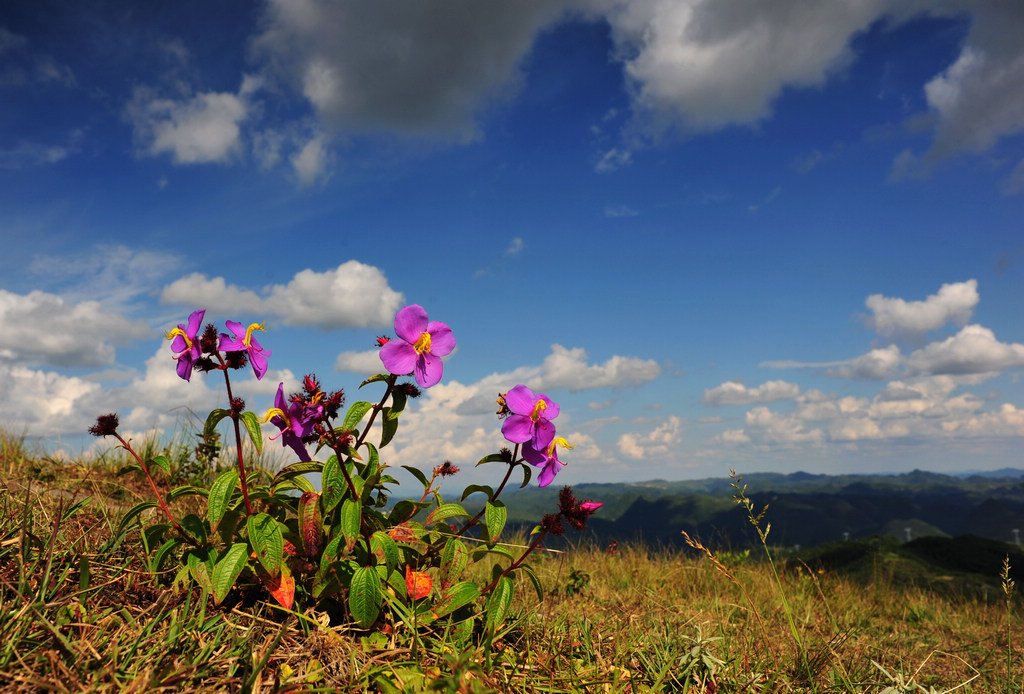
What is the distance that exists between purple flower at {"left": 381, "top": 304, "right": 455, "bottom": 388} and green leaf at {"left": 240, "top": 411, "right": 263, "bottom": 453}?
726 millimetres

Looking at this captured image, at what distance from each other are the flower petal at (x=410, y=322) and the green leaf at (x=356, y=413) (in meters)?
0.40

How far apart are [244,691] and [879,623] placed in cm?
718

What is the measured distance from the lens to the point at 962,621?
7.43 meters

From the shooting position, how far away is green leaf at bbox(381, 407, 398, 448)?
2932mm

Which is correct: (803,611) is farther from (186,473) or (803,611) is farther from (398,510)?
(186,473)

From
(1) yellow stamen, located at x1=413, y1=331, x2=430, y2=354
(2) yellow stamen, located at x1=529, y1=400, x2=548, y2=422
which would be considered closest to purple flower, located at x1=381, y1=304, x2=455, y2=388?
(1) yellow stamen, located at x1=413, y1=331, x2=430, y2=354

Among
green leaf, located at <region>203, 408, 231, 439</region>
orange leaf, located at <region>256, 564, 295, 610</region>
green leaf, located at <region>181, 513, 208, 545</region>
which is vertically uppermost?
green leaf, located at <region>203, 408, 231, 439</region>

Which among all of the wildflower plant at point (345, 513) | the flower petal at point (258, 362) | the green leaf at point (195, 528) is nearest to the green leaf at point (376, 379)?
the wildflower plant at point (345, 513)

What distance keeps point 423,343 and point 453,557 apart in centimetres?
113

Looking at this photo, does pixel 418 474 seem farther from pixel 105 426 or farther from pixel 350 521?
pixel 105 426

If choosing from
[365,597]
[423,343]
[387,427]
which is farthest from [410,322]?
[365,597]

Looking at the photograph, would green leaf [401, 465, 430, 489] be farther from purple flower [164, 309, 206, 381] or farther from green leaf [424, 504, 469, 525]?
purple flower [164, 309, 206, 381]

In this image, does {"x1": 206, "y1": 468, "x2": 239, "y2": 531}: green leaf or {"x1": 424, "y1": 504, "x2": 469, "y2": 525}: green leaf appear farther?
{"x1": 424, "y1": 504, "x2": 469, "y2": 525}: green leaf

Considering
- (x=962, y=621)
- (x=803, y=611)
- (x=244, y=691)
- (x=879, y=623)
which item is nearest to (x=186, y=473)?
(x=244, y=691)
